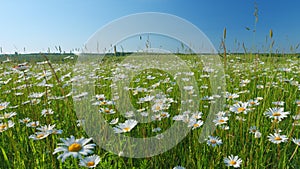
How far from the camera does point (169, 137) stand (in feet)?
6.51

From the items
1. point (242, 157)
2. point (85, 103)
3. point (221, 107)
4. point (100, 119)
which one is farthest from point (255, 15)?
point (85, 103)

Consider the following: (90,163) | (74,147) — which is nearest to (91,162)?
(90,163)

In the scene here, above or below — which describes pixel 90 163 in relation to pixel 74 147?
below

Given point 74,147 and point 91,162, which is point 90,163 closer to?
point 91,162

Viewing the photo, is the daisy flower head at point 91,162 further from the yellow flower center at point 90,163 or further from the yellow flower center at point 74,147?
the yellow flower center at point 74,147

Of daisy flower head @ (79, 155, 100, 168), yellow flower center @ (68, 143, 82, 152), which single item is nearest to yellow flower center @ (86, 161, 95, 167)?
daisy flower head @ (79, 155, 100, 168)

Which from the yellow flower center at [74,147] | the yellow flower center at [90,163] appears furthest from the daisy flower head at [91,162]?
the yellow flower center at [74,147]

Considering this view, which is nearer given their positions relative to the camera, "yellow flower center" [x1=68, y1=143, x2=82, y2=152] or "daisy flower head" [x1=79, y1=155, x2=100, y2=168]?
"yellow flower center" [x1=68, y1=143, x2=82, y2=152]

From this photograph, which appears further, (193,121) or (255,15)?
(255,15)

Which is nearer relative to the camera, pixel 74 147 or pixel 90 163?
pixel 74 147

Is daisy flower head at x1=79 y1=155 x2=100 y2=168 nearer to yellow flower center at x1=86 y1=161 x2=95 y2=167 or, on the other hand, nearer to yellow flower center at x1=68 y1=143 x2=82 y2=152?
yellow flower center at x1=86 y1=161 x2=95 y2=167

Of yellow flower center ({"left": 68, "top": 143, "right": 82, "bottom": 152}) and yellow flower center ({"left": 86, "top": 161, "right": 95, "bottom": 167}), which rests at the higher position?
yellow flower center ({"left": 68, "top": 143, "right": 82, "bottom": 152})

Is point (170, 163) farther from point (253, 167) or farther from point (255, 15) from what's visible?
point (255, 15)

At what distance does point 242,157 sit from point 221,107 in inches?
40.3
